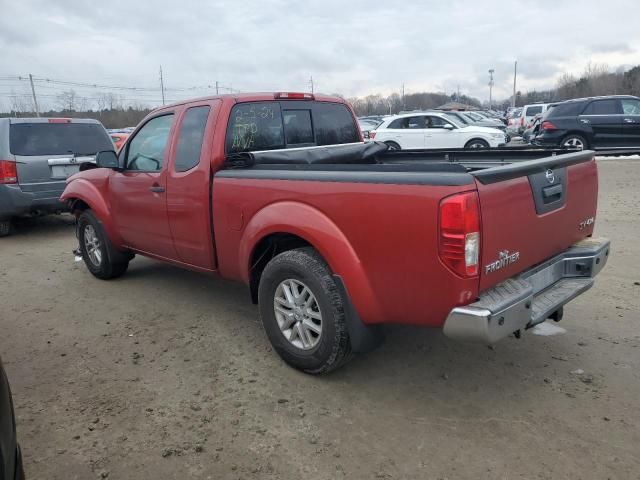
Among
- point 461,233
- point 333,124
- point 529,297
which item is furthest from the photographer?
point 333,124

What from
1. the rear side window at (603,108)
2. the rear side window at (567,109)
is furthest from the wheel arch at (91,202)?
the rear side window at (603,108)

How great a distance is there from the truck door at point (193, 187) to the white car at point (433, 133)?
11.7m

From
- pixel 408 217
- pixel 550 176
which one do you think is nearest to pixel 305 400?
pixel 408 217

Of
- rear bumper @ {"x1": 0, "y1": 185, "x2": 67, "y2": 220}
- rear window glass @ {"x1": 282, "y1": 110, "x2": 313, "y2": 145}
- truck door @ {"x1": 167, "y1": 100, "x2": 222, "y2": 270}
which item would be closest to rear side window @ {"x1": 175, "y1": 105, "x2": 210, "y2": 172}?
truck door @ {"x1": 167, "y1": 100, "x2": 222, "y2": 270}

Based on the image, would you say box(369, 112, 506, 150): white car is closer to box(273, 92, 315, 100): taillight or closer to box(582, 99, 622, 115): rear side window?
box(582, 99, 622, 115): rear side window

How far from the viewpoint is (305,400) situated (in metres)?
3.34

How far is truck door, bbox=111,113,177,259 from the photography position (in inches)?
186

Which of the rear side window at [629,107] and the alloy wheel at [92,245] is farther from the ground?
the rear side window at [629,107]

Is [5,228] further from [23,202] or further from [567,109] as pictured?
[567,109]

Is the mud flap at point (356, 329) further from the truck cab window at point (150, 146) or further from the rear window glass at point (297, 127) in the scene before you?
the truck cab window at point (150, 146)

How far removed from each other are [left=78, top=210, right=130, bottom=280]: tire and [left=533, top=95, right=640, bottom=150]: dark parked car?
1287cm

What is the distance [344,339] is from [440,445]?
84 centimetres

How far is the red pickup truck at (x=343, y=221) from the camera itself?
109 inches

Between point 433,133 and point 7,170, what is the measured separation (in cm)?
1211
